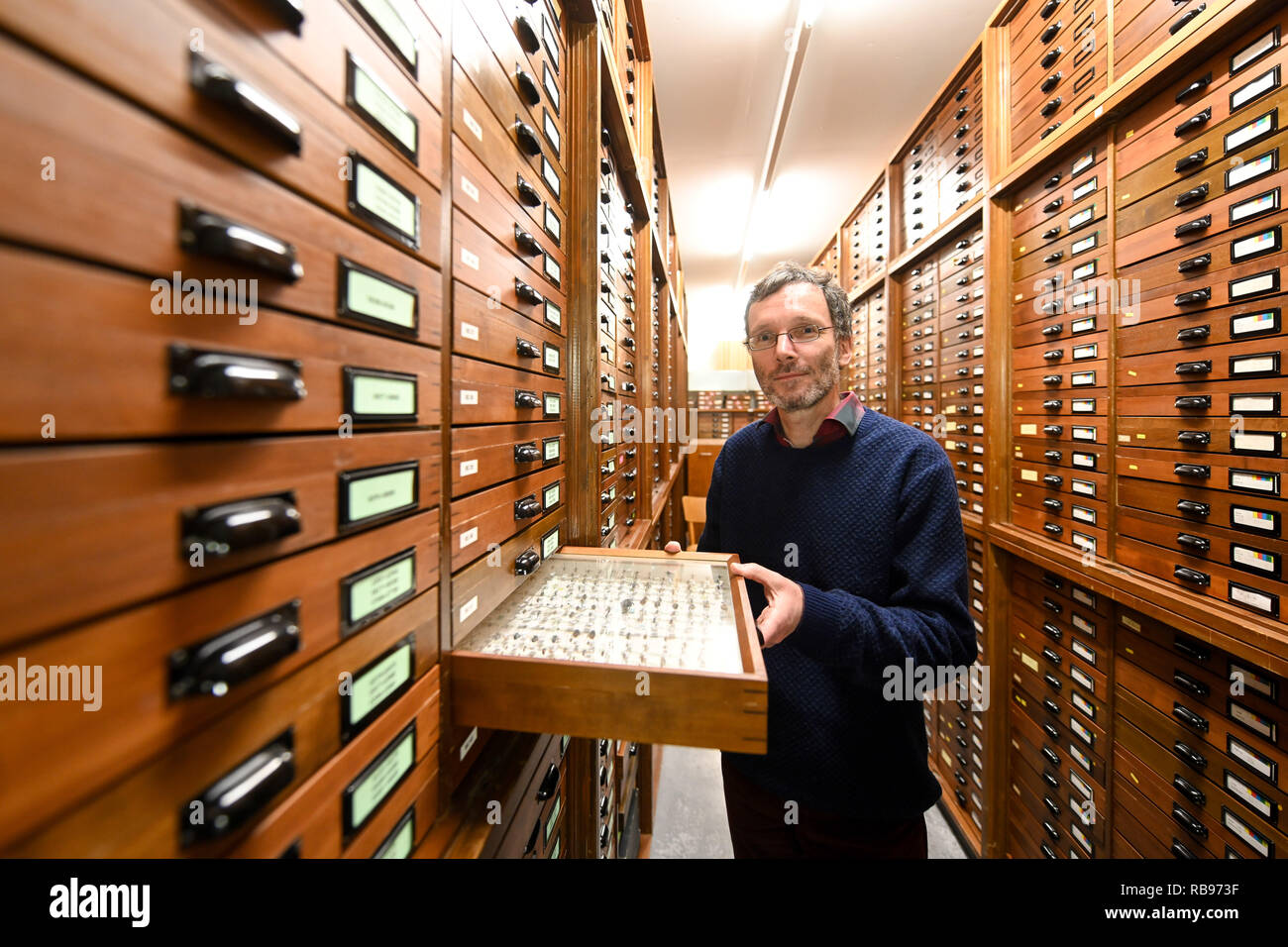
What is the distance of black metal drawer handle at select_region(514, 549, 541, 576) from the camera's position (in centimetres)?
111

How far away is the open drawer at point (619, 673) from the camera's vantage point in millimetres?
716

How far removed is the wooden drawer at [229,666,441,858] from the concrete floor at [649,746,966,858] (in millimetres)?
2129

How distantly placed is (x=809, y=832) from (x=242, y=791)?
145 centimetres

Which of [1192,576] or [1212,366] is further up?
[1212,366]

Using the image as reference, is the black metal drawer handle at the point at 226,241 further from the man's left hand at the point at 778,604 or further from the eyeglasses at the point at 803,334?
the eyeglasses at the point at 803,334

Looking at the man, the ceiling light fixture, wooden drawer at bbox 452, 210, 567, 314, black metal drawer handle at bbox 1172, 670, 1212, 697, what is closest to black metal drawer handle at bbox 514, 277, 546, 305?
wooden drawer at bbox 452, 210, 567, 314

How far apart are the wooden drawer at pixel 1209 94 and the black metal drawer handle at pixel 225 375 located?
2.45 metres

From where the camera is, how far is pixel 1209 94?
4.98ft

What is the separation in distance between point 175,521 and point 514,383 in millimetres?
757

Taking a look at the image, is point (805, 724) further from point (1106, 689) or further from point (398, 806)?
point (1106, 689)

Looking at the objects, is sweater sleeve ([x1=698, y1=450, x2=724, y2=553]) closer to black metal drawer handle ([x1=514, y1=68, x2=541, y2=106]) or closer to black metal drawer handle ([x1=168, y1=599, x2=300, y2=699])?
black metal drawer handle ([x1=514, y1=68, x2=541, y2=106])

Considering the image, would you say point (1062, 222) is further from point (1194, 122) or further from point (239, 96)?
point (239, 96)

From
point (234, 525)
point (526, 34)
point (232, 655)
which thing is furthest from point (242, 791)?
point (526, 34)
